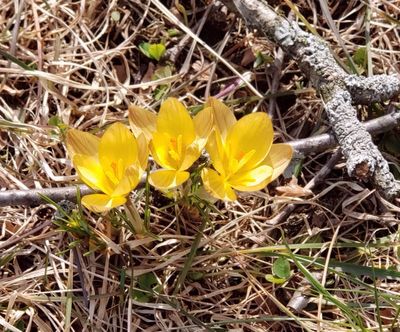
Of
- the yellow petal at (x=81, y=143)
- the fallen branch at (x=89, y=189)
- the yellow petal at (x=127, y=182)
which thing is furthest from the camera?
the fallen branch at (x=89, y=189)

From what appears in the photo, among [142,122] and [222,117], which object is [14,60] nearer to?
[142,122]

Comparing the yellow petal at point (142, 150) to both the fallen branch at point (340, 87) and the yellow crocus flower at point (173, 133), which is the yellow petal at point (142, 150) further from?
the fallen branch at point (340, 87)

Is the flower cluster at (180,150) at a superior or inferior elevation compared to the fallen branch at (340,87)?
inferior

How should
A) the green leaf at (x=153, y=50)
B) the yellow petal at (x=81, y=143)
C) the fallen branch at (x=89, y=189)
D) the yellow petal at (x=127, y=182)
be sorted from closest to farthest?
the yellow petal at (x=127, y=182), the yellow petal at (x=81, y=143), the fallen branch at (x=89, y=189), the green leaf at (x=153, y=50)

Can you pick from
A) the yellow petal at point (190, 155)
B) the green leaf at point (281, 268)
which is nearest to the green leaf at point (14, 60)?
the yellow petal at point (190, 155)

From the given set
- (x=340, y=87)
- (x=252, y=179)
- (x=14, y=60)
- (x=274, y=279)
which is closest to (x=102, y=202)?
(x=252, y=179)

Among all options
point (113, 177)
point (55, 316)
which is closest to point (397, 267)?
point (113, 177)

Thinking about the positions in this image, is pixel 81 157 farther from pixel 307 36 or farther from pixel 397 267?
pixel 397 267
